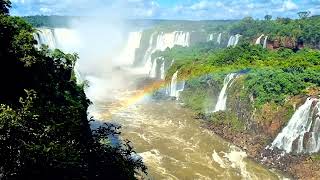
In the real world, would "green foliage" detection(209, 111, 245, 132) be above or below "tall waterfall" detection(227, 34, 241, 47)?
below

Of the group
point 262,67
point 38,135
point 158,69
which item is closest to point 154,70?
point 158,69

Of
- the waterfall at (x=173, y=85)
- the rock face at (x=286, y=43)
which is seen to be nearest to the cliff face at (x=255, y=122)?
the waterfall at (x=173, y=85)

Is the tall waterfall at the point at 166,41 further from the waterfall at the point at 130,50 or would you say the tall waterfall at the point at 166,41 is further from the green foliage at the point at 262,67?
the green foliage at the point at 262,67

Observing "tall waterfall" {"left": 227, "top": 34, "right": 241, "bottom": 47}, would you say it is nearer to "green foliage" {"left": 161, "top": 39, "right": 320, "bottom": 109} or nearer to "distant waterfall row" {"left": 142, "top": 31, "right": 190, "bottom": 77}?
"green foliage" {"left": 161, "top": 39, "right": 320, "bottom": 109}

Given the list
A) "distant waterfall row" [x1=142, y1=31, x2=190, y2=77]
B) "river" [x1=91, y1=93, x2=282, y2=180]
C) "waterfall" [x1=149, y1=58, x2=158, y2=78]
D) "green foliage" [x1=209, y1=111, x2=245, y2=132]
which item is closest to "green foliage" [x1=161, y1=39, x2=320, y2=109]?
"waterfall" [x1=149, y1=58, x2=158, y2=78]

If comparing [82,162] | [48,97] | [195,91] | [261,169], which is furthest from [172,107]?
[82,162]

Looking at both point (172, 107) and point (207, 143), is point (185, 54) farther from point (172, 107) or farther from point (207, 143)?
point (207, 143)
